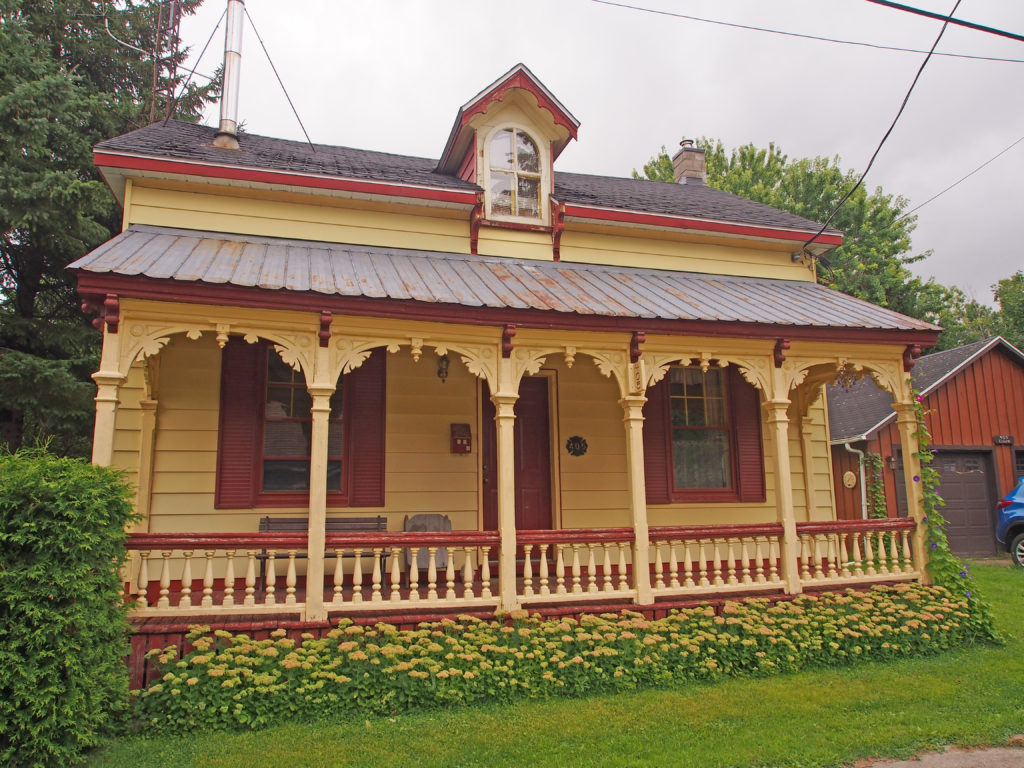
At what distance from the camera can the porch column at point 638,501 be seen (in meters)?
7.32

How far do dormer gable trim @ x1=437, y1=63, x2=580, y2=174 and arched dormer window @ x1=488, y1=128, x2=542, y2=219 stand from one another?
0.37 metres

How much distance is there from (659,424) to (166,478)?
6.39 m

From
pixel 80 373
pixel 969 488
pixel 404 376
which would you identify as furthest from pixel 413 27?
pixel 969 488

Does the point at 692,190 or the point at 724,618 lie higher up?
the point at 692,190

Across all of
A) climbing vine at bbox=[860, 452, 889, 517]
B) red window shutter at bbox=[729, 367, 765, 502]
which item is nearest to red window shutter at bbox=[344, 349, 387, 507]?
red window shutter at bbox=[729, 367, 765, 502]

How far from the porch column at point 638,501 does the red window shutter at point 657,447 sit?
6.68 feet

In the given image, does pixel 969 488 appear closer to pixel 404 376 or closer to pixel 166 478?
pixel 404 376

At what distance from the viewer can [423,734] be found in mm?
4965

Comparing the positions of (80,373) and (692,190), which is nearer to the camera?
(80,373)

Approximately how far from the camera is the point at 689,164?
14.3m

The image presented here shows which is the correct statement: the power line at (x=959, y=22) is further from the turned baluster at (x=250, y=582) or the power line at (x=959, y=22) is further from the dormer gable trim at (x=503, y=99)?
the turned baluster at (x=250, y=582)

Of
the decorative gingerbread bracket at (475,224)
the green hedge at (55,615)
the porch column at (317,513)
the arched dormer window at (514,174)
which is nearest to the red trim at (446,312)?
the porch column at (317,513)

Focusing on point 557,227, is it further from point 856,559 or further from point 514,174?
point 856,559

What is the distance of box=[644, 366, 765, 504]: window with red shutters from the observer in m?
9.85
